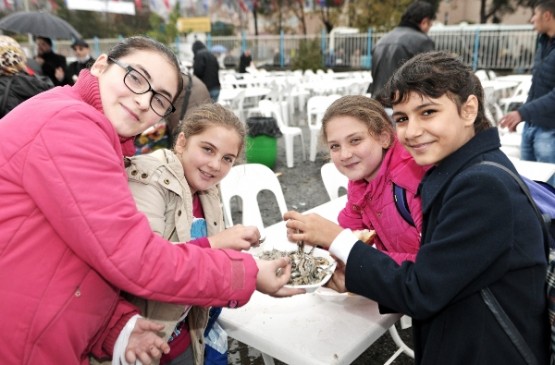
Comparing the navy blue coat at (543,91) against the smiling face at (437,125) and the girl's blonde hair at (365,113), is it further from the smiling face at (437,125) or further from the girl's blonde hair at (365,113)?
the smiling face at (437,125)

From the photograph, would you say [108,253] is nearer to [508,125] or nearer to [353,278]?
[353,278]

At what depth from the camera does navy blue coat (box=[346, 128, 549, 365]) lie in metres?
1.14

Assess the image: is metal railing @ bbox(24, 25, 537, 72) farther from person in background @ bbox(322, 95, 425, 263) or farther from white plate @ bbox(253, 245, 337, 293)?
white plate @ bbox(253, 245, 337, 293)

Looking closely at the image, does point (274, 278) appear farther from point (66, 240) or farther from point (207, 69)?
point (207, 69)

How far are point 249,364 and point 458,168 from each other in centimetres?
201

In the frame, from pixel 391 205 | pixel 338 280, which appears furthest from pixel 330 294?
pixel 391 205

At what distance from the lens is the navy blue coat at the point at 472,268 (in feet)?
3.76

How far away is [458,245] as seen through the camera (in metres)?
1.16

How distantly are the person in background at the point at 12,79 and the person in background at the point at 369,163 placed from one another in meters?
2.59

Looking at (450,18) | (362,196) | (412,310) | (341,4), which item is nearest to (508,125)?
(362,196)

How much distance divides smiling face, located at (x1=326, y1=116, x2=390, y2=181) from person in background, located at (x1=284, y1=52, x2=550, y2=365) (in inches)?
24.5

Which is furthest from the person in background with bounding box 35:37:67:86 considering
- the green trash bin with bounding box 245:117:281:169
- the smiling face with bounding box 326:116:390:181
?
the smiling face with bounding box 326:116:390:181

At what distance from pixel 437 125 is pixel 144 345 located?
1085mm

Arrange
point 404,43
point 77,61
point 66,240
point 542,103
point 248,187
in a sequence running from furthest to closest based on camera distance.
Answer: point 77,61
point 404,43
point 542,103
point 248,187
point 66,240
